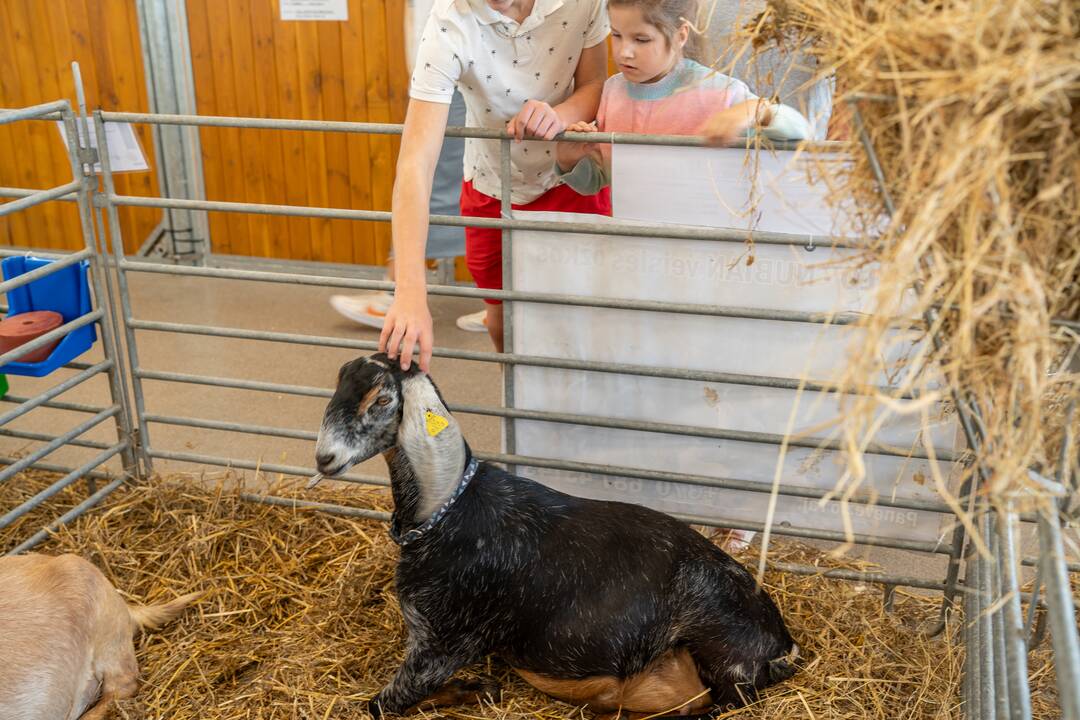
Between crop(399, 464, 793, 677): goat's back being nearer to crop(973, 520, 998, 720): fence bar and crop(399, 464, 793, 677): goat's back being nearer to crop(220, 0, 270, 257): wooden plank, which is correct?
crop(973, 520, 998, 720): fence bar

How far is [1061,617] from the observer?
1.16 m

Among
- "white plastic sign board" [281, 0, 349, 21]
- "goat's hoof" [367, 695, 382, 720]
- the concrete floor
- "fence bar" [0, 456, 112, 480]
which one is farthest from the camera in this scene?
"white plastic sign board" [281, 0, 349, 21]

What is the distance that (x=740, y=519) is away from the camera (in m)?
2.90

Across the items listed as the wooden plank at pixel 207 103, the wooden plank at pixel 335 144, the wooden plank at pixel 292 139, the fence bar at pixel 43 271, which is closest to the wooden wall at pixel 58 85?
the wooden plank at pixel 207 103

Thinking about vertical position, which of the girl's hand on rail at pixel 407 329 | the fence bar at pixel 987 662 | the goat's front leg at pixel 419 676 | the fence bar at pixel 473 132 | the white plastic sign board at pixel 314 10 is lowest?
the goat's front leg at pixel 419 676

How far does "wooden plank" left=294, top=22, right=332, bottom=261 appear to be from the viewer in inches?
223

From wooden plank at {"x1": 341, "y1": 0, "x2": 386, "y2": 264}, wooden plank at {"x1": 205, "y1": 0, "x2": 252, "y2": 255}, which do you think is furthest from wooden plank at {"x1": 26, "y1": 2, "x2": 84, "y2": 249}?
wooden plank at {"x1": 341, "y1": 0, "x2": 386, "y2": 264}

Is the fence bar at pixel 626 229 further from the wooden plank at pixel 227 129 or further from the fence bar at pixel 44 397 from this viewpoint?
the wooden plank at pixel 227 129

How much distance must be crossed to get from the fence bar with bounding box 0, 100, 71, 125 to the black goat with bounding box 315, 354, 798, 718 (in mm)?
1268

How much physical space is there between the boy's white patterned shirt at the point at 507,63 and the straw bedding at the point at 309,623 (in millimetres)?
1196

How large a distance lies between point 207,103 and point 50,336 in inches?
132

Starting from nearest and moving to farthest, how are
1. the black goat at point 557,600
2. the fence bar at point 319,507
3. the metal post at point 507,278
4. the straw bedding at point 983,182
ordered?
the straw bedding at point 983,182
the black goat at point 557,600
the metal post at point 507,278
the fence bar at point 319,507

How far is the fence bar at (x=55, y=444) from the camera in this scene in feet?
9.45

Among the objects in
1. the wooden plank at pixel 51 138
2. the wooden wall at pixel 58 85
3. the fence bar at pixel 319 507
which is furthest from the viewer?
the wooden plank at pixel 51 138
